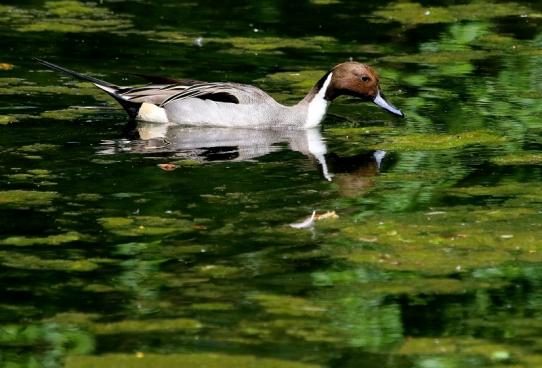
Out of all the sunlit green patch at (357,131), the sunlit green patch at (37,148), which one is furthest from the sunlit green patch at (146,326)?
the sunlit green patch at (357,131)

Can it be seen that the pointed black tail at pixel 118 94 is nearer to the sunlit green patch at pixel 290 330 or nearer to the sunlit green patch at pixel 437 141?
the sunlit green patch at pixel 437 141

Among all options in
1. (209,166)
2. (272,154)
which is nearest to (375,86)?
(272,154)

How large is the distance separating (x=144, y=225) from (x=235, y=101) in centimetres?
338

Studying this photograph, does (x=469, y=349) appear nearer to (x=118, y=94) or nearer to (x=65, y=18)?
(x=118, y=94)

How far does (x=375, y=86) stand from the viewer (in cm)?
1139

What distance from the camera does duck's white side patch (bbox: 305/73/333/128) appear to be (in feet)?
37.0

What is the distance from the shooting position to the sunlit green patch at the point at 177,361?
6.00m

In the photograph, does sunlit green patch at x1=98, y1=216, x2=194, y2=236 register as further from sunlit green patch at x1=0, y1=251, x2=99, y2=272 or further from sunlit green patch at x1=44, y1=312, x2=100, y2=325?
sunlit green patch at x1=44, y1=312, x2=100, y2=325

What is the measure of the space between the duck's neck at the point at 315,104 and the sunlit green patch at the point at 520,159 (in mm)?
1908

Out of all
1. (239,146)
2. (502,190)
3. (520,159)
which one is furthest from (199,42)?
(502,190)

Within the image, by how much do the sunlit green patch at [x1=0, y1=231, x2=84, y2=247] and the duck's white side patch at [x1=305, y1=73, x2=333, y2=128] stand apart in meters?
3.78

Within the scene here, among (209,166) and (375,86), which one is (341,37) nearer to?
(375,86)

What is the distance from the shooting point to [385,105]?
11.3 metres

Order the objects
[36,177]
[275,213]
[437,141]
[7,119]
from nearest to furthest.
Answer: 1. [275,213]
2. [36,177]
3. [437,141]
4. [7,119]
